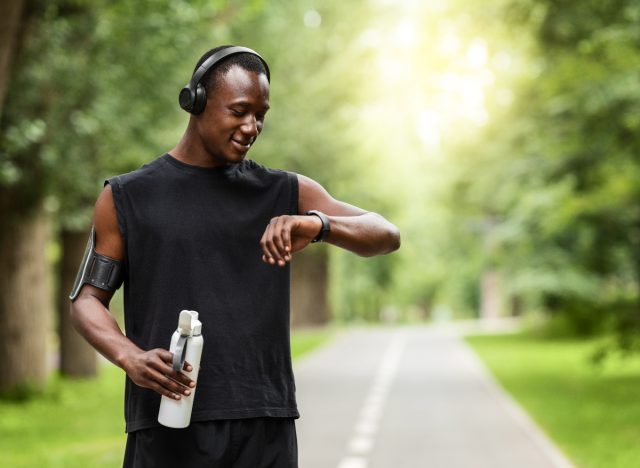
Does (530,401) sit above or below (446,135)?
below

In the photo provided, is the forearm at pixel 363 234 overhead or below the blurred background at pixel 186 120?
below

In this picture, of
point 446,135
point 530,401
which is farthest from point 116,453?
point 446,135

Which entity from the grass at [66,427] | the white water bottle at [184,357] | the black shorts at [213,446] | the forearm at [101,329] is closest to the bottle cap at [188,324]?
the white water bottle at [184,357]

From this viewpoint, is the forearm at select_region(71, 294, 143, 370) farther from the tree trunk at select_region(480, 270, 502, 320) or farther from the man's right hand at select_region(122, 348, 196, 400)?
the tree trunk at select_region(480, 270, 502, 320)

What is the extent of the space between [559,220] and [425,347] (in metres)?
13.6

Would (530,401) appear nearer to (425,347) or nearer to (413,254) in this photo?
(425,347)

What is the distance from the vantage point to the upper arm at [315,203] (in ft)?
10.1

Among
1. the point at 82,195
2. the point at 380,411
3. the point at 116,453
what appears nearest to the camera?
the point at 116,453

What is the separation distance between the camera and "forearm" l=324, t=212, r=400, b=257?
2928 millimetres

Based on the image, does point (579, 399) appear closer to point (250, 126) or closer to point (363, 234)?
point (363, 234)

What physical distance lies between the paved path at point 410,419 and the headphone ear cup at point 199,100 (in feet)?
24.1

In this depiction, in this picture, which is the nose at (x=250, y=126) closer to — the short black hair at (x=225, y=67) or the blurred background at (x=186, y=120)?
the short black hair at (x=225, y=67)

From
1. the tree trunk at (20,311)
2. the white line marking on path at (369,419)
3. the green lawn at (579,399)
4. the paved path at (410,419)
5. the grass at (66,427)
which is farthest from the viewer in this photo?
the tree trunk at (20,311)

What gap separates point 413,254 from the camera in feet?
219
